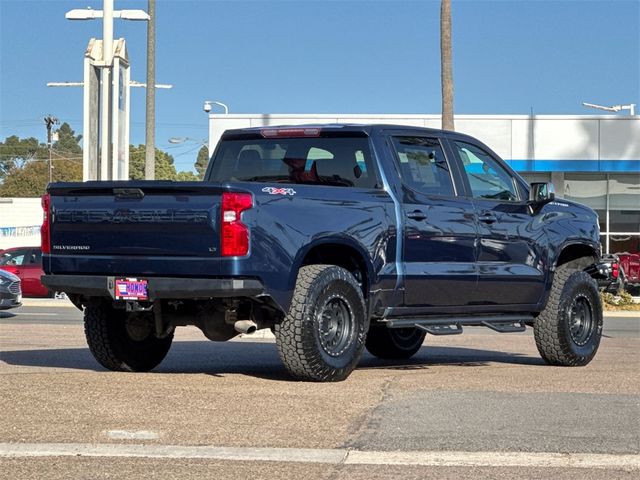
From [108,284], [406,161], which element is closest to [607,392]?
[406,161]

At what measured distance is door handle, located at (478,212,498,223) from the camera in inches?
446

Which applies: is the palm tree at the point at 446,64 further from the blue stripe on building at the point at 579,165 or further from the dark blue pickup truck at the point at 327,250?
the dark blue pickup truck at the point at 327,250

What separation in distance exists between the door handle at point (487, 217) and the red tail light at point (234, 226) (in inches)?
112

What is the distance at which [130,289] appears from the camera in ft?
31.7

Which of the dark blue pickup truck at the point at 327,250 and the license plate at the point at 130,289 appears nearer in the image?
the dark blue pickup truck at the point at 327,250

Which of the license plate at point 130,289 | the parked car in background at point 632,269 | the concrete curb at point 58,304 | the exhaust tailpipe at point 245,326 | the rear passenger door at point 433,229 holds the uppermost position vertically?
the rear passenger door at point 433,229

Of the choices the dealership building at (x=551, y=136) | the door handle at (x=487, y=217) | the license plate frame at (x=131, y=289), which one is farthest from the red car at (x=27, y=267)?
the license plate frame at (x=131, y=289)

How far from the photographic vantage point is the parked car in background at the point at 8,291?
72.7ft

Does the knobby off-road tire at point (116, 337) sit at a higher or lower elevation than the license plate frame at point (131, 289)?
lower

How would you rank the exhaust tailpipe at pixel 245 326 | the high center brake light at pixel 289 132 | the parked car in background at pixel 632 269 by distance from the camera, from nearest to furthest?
the exhaust tailpipe at pixel 245 326 → the high center brake light at pixel 289 132 → the parked car in background at pixel 632 269

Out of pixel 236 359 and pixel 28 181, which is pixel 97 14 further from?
pixel 28 181

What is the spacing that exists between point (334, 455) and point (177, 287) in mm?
2892

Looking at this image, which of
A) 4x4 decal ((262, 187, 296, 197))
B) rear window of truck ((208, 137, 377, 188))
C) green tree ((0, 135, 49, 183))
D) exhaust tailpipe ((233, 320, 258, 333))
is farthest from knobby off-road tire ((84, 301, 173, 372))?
green tree ((0, 135, 49, 183))

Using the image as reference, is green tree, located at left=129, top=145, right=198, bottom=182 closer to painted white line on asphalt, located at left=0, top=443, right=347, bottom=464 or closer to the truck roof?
the truck roof
